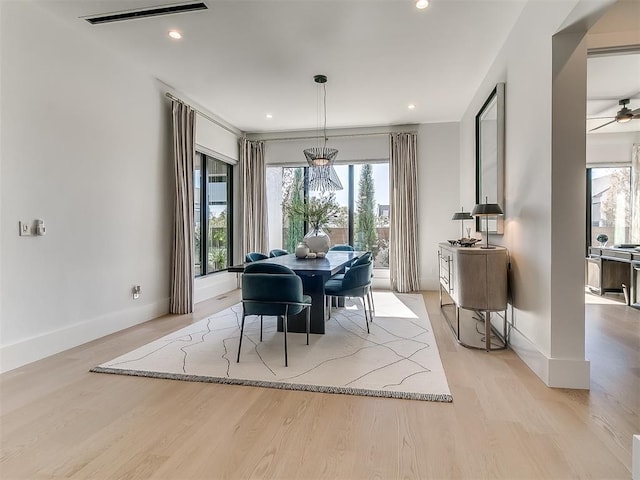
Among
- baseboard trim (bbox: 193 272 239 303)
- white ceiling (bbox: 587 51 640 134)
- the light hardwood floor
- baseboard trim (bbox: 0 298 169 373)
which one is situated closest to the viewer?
the light hardwood floor

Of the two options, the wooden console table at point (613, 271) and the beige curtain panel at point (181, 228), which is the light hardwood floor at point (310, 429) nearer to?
the beige curtain panel at point (181, 228)

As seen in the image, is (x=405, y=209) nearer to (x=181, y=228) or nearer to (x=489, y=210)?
(x=489, y=210)

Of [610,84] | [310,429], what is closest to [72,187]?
[310,429]

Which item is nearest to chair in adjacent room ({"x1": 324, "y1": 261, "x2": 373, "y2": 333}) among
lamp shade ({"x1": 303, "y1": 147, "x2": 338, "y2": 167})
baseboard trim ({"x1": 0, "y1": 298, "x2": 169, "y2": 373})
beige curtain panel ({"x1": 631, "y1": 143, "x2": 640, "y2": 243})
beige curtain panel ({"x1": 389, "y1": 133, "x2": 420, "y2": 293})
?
lamp shade ({"x1": 303, "y1": 147, "x2": 338, "y2": 167})

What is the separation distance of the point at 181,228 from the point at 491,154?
4.00 metres

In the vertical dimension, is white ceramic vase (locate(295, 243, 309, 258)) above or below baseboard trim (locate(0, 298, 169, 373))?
above

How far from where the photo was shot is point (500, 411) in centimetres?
202

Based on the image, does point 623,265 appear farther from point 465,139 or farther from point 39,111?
point 39,111

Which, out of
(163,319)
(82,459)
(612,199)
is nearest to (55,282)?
(163,319)

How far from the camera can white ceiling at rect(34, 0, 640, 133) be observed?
2.89 m

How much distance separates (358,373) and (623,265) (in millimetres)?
5534

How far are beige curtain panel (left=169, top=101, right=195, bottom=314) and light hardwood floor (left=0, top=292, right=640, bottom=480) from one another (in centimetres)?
187

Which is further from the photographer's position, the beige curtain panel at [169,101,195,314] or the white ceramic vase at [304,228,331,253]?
the beige curtain panel at [169,101,195,314]

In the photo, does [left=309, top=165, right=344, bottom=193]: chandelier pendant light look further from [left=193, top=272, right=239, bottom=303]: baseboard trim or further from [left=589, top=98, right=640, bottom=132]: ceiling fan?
[left=589, top=98, right=640, bottom=132]: ceiling fan
